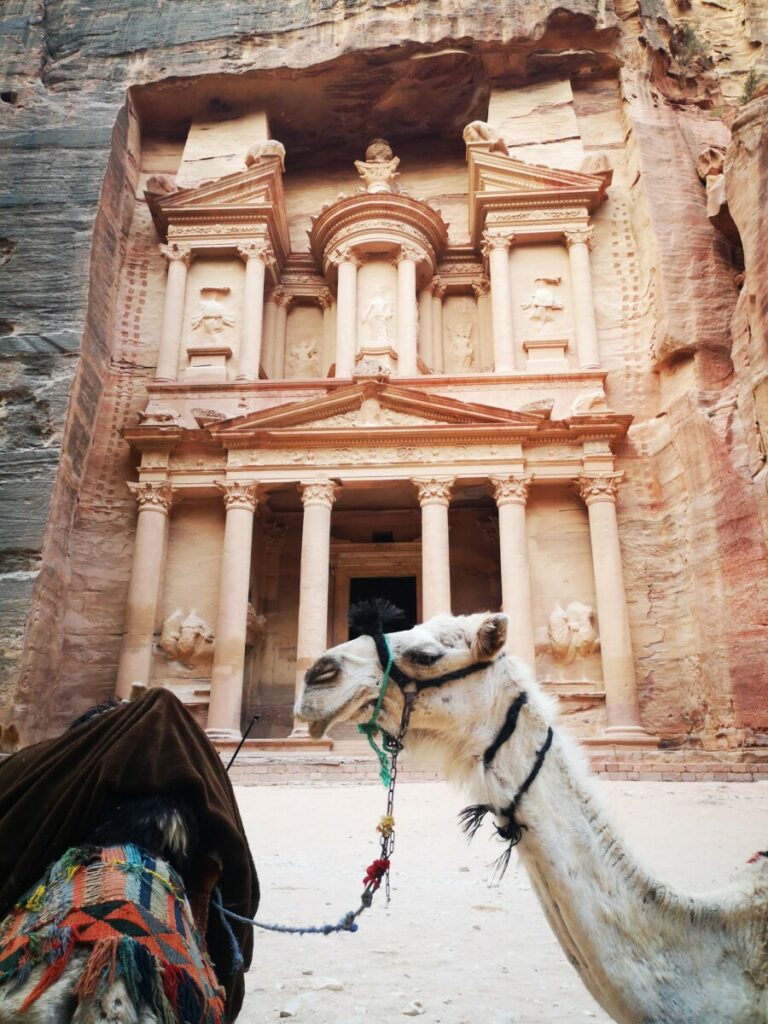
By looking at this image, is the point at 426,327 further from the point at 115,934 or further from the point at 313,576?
the point at 115,934

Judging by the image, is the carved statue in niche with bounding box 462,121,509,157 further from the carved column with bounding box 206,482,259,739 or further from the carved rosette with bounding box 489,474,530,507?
the carved column with bounding box 206,482,259,739

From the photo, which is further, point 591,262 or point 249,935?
point 591,262

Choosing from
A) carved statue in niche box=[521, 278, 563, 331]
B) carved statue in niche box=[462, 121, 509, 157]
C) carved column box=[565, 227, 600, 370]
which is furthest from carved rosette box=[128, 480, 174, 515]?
carved statue in niche box=[462, 121, 509, 157]

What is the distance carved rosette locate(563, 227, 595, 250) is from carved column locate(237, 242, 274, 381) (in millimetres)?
7821

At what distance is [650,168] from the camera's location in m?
20.0

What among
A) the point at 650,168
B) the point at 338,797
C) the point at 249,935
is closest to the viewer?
the point at 249,935

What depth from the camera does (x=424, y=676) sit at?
2.60 m

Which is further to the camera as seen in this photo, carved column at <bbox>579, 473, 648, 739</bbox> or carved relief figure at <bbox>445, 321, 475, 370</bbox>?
carved relief figure at <bbox>445, 321, 475, 370</bbox>

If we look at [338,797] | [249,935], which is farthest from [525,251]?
[249,935]

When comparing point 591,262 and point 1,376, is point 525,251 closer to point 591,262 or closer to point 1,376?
point 591,262

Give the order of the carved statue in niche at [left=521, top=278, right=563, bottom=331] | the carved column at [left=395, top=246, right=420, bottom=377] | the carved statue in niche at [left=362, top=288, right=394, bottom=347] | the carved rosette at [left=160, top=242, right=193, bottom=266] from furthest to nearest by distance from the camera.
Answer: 1. the carved rosette at [left=160, top=242, right=193, bottom=266]
2. the carved statue in niche at [left=362, top=288, right=394, bottom=347]
3. the carved statue in niche at [left=521, top=278, right=563, bottom=331]
4. the carved column at [left=395, top=246, right=420, bottom=377]

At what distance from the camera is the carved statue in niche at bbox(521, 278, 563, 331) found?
19984 millimetres

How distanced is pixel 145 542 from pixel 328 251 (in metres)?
9.57

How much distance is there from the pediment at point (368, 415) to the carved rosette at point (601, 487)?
166cm
